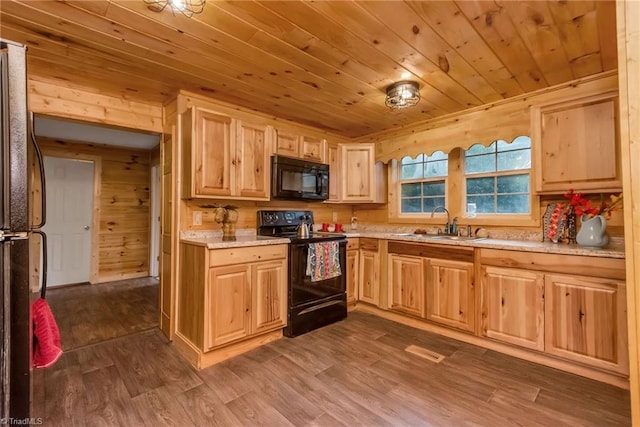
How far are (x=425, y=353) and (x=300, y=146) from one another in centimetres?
244

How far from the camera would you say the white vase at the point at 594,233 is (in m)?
2.25

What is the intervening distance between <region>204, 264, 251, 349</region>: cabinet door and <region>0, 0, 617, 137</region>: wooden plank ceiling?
5.28ft

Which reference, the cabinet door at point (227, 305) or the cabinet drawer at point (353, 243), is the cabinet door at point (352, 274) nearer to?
the cabinet drawer at point (353, 243)

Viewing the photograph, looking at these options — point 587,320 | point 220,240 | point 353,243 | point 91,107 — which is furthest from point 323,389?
point 91,107

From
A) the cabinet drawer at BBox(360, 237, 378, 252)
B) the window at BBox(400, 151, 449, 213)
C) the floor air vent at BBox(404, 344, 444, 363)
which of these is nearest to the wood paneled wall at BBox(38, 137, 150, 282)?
the cabinet drawer at BBox(360, 237, 378, 252)

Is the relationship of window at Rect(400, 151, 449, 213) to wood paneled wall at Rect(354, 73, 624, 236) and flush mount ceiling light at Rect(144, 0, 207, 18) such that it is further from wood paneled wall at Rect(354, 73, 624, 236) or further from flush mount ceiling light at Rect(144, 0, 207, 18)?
flush mount ceiling light at Rect(144, 0, 207, 18)

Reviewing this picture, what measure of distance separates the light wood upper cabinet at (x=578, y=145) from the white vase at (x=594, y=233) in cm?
24

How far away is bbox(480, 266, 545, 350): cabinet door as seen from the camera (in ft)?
7.57

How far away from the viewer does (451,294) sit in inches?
110

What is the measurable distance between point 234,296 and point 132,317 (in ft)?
5.73

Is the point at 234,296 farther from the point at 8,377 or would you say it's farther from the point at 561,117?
the point at 561,117

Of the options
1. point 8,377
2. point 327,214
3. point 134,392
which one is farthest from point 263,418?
point 327,214

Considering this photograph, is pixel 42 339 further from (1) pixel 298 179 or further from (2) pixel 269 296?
(1) pixel 298 179

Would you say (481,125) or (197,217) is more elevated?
(481,125)
